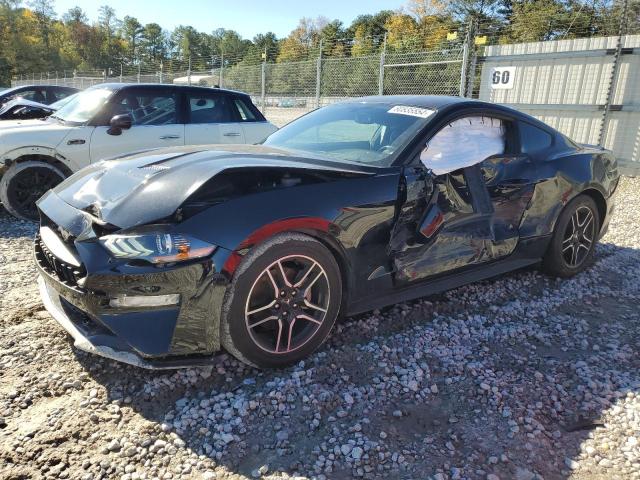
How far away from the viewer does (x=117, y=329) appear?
241 centimetres

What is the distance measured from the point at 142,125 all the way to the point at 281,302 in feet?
15.0

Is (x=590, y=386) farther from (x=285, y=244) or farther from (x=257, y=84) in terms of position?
(x=257, y=84)

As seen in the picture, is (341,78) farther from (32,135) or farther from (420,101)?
(420,101)

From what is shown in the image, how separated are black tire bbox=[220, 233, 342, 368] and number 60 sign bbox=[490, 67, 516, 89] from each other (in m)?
9.49

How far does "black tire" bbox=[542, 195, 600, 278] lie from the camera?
14.0 feet

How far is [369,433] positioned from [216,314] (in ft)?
3.01

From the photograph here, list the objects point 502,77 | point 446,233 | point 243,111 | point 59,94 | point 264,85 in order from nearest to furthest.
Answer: point 446,233, point 243,111, point 502,77, point 59,94, point 264,85

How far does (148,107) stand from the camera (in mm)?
6473

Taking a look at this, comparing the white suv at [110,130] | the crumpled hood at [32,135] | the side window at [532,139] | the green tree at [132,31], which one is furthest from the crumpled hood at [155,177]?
the green tree at [132,31]

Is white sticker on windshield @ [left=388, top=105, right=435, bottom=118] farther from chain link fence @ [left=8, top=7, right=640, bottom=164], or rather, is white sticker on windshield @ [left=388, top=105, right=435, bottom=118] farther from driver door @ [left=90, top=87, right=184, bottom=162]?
chain link fence @ [left=8, top=7, right=640, bottom=164]

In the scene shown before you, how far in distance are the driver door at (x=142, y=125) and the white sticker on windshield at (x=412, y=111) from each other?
375 cm

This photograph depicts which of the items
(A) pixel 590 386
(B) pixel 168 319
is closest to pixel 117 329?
(B) pixel 168 319

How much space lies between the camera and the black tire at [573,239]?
168 inches

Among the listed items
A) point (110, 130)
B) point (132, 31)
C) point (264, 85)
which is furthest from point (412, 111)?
point (132, 31)
